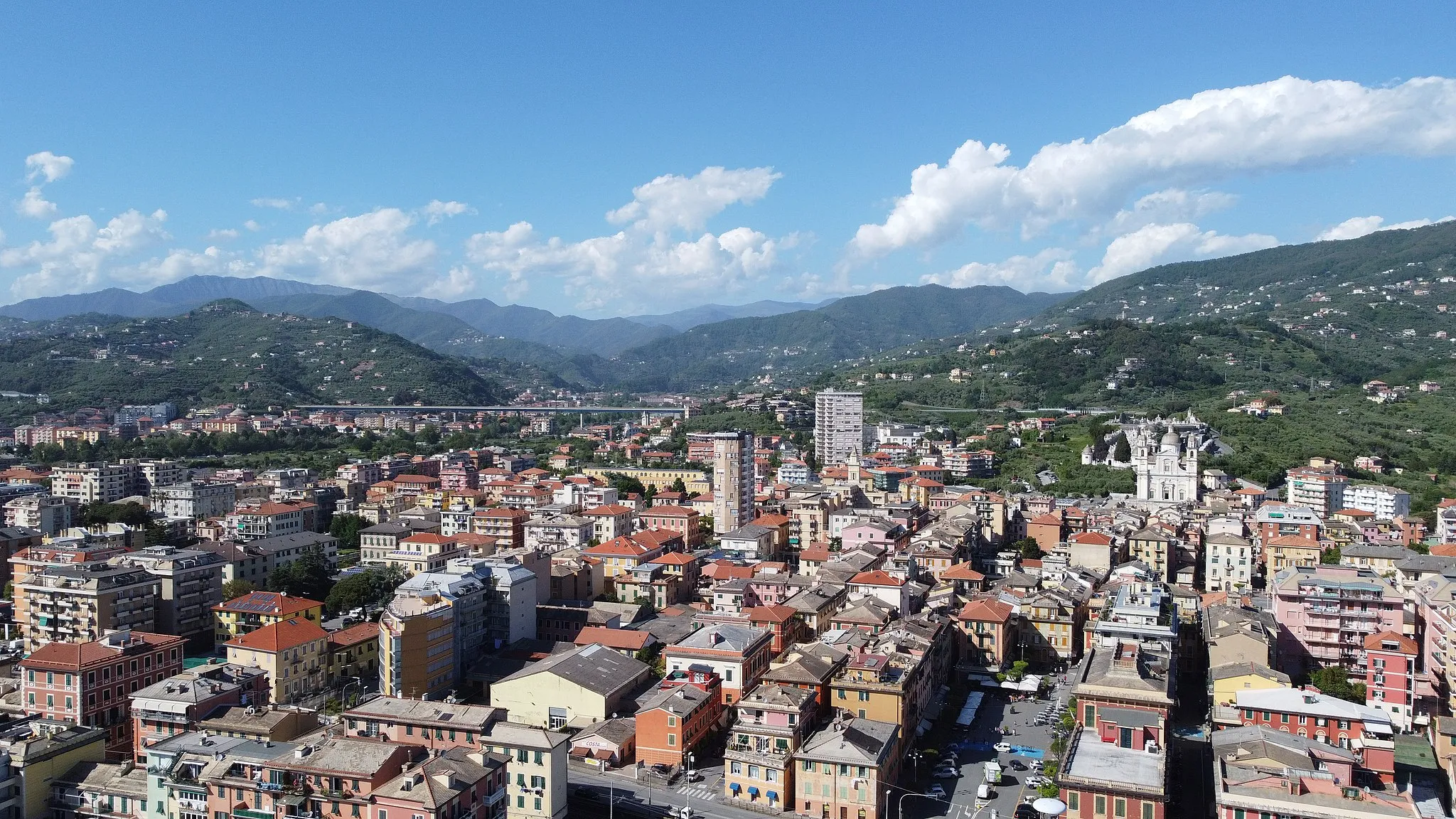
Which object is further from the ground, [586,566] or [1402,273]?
[1402,273]

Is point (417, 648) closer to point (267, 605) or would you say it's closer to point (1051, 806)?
point (267, 605)

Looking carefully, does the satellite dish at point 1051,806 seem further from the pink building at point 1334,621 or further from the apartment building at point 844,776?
the pink building at point 1334,621

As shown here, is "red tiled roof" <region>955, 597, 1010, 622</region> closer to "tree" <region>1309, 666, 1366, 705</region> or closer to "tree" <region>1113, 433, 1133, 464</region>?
"tree" <region>1309, 666, 1366, 705</region>

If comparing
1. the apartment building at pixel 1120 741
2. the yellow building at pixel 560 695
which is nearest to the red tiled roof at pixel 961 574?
the apartment building at pixel 1120 741

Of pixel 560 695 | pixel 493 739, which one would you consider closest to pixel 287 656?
pixel 560 695

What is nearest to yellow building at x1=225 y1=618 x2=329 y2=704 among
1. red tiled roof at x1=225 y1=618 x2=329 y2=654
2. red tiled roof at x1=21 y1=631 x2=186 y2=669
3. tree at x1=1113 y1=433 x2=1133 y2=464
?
red tiled roof at x1=225 y1=618 x2=329 y2=654

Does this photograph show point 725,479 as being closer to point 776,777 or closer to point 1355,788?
point 776,777

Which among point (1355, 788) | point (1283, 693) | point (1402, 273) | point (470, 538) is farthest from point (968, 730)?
point (1402, 273)
